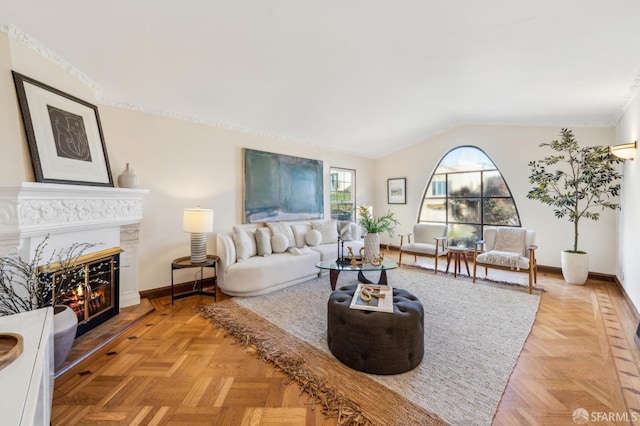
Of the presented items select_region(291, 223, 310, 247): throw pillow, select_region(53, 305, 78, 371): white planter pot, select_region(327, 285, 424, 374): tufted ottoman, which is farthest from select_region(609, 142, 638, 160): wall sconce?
select_region(53, 305, 78, 371): white planter pot

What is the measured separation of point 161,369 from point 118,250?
1522mm

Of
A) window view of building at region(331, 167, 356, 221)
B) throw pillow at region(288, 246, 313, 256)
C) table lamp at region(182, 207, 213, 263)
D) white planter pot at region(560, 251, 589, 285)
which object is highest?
window view of building at region(331, 167, 356, 221)

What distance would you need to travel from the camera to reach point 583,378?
1893mm

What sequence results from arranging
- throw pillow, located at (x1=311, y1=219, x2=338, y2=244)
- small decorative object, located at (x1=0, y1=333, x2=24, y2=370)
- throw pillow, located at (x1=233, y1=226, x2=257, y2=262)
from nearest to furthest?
1. small decorative object, located at (x1=0, y1=333, x2=24, y2=370)
2. throw pillow, located at (x1=233, y1=226, x2=257, y2=262)
3. throw pillow, located at (x1=311, y1=219, x2=338, y2=244)

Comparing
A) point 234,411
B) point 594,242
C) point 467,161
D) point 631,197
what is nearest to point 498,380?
point 234,411

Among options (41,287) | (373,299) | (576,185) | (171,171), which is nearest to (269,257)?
(171,171)

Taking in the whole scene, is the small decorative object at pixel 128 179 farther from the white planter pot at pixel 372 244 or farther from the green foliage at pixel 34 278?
the white planter pot at pixel 372 244

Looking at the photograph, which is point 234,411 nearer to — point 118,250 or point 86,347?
point 86,347

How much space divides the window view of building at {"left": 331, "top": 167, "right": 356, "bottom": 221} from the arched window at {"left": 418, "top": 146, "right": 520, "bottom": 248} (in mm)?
1594

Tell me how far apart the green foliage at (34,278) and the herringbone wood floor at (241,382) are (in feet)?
1.89

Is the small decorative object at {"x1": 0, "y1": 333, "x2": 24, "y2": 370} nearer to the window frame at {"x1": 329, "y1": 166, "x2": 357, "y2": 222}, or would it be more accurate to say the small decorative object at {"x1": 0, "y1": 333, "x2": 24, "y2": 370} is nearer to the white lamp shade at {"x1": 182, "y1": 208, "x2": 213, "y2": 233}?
the white lamp shade at {"x1": 182, "y1": 208, "x2": 213, "y2": 233}

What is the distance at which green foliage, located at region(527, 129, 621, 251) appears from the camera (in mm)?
3795

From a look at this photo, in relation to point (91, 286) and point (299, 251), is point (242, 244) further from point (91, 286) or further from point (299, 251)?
point (91, 286)

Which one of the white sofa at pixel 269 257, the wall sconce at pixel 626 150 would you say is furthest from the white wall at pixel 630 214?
the white sofa at pixel 269 257
